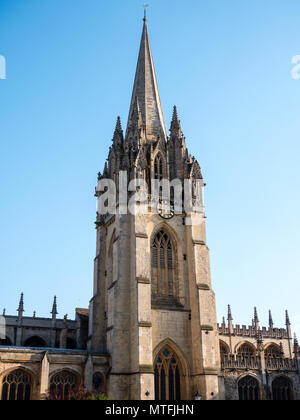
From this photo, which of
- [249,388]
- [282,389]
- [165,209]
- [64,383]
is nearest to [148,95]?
[165,209]

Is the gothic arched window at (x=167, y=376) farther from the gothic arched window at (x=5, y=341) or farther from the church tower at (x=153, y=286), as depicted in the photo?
the gothic arched window at (x=5, y=341)

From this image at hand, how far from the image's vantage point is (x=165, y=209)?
41.7 metres

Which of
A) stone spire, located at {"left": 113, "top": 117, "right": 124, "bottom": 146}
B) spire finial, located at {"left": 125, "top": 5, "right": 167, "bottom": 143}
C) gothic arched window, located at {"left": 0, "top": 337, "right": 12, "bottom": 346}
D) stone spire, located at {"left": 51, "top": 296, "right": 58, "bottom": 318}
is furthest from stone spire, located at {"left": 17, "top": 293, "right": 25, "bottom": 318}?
spire finial, located at {"left": 125, "top": 5, "right": 167, "bottom": 143}

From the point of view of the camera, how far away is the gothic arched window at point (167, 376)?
1427 inches

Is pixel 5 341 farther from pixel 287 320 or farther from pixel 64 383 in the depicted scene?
pixel 287 320

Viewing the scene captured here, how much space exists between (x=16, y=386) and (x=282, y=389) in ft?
73.6

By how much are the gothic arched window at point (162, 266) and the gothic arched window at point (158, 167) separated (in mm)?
5246

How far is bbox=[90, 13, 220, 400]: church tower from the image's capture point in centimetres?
3591

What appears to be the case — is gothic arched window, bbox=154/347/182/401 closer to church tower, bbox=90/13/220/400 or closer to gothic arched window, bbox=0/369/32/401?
church tower, bbox=90/13/220/400

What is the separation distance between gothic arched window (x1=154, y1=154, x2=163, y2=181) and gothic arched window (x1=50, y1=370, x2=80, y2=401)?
59.1 ft

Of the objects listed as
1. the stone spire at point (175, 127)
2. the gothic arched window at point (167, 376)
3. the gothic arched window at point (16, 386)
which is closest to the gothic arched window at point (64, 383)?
the gothic arched window at point (16, 386)

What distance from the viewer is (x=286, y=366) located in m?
42.8

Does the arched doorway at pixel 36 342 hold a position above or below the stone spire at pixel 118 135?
below
